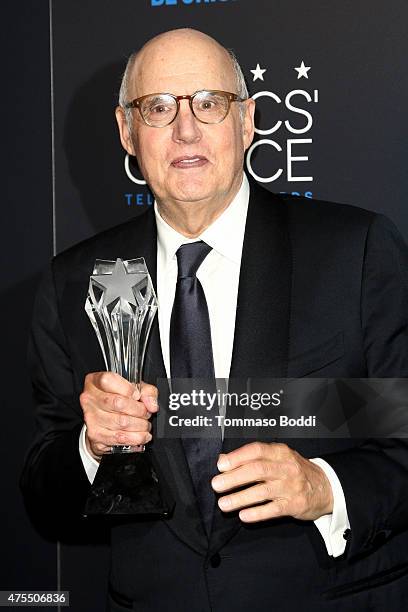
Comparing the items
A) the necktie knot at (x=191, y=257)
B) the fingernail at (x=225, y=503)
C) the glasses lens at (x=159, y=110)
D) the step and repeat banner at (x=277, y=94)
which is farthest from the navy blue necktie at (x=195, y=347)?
the step and repeat banner at (x=277, y=94)

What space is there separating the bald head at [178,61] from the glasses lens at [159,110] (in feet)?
0.07

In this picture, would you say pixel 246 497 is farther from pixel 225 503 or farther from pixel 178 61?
pixel 178 61

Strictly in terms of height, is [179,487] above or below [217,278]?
below

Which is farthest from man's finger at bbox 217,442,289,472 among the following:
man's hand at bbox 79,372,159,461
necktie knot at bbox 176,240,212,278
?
necktie knot at bbox 176,240,212,278

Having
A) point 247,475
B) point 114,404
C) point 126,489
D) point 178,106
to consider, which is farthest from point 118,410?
point 178,106

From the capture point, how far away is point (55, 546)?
2699 mm

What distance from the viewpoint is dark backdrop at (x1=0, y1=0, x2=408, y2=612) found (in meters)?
2.36

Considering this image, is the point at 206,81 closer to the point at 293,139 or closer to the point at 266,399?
the point at 293,139

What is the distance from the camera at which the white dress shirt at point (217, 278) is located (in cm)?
193

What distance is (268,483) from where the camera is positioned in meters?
1.51

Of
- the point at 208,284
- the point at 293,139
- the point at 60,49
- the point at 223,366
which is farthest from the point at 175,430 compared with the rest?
the point at 60,49

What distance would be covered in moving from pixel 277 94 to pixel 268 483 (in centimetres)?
125

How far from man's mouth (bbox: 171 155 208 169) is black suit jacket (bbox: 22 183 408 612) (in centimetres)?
17

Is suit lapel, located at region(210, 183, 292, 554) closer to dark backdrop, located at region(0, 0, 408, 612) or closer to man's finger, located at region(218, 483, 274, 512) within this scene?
man's finger, located at region(218, 483, 274, 512)
